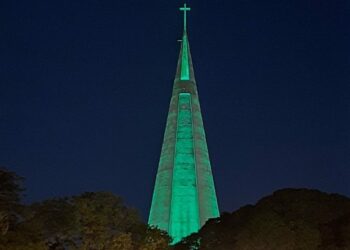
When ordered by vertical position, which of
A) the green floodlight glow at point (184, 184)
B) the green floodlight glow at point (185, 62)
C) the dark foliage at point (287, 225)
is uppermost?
the green floodlight glow at point (185, 62)

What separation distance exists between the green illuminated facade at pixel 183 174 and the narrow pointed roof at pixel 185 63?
361 mm

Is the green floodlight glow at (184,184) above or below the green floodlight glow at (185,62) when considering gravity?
below

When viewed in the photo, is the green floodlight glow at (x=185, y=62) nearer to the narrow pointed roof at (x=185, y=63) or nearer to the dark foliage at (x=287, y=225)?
the narrow pointed roof at (x=185, y=63)

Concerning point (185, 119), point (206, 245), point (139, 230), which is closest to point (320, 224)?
point (206, 245)

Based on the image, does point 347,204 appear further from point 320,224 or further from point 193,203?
point 193,203

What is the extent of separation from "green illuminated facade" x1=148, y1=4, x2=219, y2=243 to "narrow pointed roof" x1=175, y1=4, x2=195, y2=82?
361 mm

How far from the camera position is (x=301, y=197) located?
23.6 metres

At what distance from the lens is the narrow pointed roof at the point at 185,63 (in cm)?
3941

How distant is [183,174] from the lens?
35.7 metres

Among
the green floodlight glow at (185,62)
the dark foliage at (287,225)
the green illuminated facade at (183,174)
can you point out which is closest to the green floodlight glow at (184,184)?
the green illuminated facade at (183,174)

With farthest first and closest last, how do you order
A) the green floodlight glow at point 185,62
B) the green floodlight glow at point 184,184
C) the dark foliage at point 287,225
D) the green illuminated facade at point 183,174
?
the green floodlight glow at point 185,62
the green illuminated facade at point 183,174
the green floodlight glow at point 184,184
the dark foliage at point 287,225

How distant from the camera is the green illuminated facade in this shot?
34.4 meters

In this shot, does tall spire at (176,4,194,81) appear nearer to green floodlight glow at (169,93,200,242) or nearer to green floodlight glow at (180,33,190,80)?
green floodlight glow at (180,33,190,80)

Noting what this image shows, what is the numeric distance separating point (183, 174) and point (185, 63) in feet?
24.7
